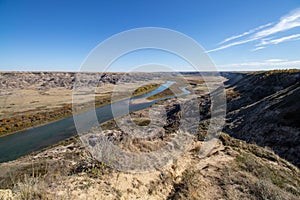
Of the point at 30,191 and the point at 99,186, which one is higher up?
the point at 30,191

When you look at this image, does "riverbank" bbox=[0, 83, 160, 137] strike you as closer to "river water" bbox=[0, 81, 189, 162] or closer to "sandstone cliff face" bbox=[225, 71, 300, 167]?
"river water" bbox=[0, 81, 189, 162]

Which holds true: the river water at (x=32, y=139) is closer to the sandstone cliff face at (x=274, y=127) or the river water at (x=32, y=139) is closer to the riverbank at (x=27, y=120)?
the riverbank at (x=27, y=120)

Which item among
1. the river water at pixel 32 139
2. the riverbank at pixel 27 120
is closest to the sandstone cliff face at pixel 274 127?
the river water at pixel 32 139

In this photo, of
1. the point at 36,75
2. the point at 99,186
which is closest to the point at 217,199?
the point at 99,186

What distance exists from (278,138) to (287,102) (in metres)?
7.23

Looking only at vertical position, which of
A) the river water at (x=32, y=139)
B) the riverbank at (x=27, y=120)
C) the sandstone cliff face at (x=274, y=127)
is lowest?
the river water at (x=32, y=139)

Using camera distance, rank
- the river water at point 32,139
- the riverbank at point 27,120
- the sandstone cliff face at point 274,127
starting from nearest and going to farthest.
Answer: the sandstone cliff face at point 274,127, the river water at point 32,139, the riverbank at point 27,120

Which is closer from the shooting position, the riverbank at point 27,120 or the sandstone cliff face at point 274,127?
the sandstone cliff face at point 274,127

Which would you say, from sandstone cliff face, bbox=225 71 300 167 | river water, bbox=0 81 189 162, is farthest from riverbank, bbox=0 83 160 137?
sandstone cliff face, bbox=225 71 300 167

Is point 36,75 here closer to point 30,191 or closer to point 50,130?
point 50,130

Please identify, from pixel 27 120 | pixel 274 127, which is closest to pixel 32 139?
pixel 27 120

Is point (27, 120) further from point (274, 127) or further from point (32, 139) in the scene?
point (274, 127)

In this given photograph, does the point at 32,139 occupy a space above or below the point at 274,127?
below

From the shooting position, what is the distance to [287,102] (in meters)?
20.1
